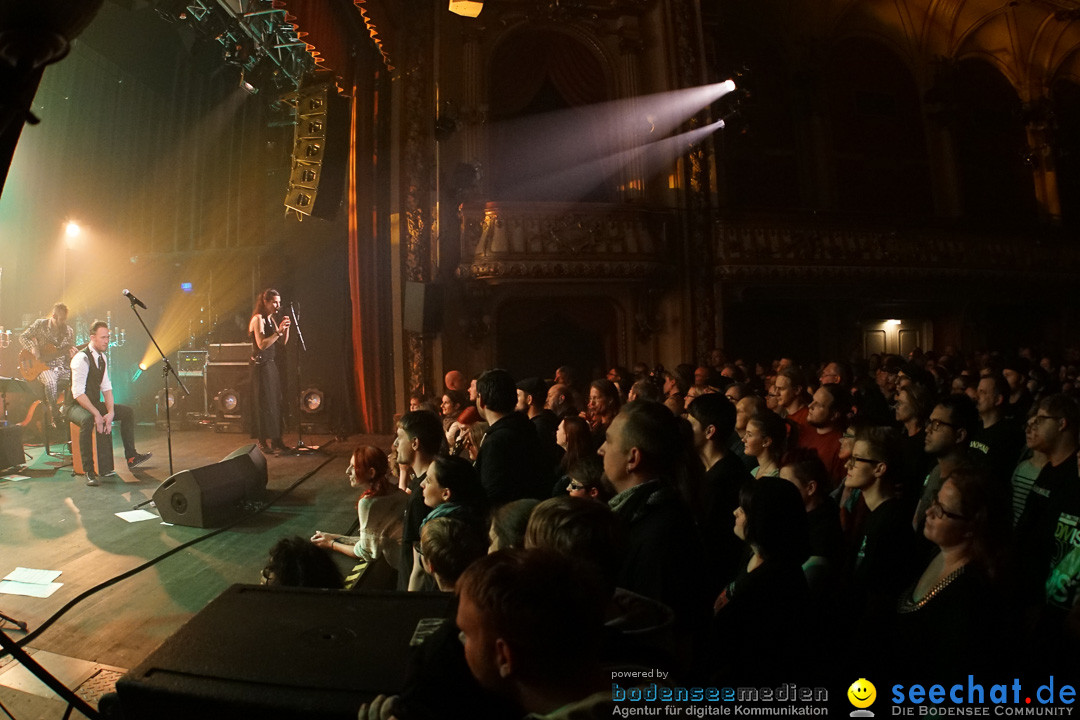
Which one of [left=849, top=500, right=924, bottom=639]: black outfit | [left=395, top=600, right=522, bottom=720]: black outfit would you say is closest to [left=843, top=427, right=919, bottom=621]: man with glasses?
[left=849, top=500, right=924, bottom=639]: black outfit

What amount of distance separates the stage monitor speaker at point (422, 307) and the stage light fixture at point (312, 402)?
7.34 feet

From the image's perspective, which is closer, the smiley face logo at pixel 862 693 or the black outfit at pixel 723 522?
the smiley face logo at pixel 862 693

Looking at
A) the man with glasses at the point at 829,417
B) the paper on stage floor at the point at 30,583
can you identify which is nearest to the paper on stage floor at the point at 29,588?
the paper on stage floor at the point at 30,583

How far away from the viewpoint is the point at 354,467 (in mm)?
3658

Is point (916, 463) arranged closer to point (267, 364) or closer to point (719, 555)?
point (719, 555)

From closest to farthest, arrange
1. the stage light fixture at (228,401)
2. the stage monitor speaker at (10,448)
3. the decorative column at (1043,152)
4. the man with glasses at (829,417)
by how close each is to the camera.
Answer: the man with glasses at (829,417) → the stage monitor speaker at (10,448) → the stage light fixture at (228,401) → the decorative column at (1043,152)

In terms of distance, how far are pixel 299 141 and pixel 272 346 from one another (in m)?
3.25

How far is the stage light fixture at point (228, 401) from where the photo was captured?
34.2 feet

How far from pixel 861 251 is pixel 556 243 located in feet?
20.0

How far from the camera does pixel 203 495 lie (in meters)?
5.18

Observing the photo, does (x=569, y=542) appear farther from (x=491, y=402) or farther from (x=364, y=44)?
(x=364, y=44)

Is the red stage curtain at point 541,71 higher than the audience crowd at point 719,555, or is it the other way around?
the red stage curtain at point 541,71

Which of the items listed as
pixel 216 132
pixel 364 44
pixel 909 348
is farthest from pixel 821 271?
pixel 216 132

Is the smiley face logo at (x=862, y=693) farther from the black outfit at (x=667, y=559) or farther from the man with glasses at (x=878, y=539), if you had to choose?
the black outfit at (x=667, y=559)
